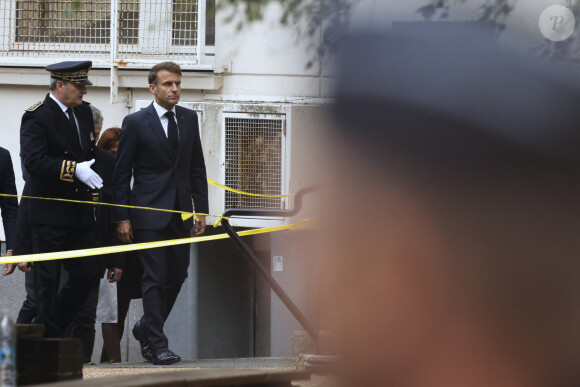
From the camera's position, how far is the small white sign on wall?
11.3 meters

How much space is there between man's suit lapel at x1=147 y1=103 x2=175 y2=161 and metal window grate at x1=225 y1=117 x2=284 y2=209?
3.34 meters

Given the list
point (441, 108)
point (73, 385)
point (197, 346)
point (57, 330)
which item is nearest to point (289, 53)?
point (197, 346)

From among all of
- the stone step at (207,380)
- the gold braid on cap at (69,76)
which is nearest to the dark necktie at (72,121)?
the gold braid on cap at (69,76)

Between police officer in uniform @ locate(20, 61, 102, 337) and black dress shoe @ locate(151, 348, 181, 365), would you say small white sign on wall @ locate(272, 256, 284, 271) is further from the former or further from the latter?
police officer in uniform @ locate(20, 61, 102, 337)

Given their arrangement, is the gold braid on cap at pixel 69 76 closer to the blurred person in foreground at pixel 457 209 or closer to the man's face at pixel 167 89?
the man's face at pixel 167 89

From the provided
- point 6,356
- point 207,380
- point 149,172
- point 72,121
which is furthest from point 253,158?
point 6,356

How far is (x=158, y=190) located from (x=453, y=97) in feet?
10.2

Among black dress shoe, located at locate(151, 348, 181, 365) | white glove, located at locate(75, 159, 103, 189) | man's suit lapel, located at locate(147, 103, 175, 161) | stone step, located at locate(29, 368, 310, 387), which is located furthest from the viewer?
man's suit lapel, located at locate(147, 103, 175, 161)

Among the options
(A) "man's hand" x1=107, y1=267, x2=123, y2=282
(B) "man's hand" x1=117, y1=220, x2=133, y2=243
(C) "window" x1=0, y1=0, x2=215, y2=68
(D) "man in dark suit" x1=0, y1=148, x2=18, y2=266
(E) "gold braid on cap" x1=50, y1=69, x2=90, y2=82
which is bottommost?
(A) "man's hand" x1=107, y1=267, x2=123, y2=282

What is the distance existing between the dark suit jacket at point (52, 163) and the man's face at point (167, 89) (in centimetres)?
61

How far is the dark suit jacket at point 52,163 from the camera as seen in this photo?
7684 millimetres

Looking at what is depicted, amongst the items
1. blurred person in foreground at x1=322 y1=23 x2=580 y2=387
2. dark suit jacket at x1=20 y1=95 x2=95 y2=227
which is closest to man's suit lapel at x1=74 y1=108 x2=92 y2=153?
dark suit jacket at x1=20 y1=95 x2=95 y2=227

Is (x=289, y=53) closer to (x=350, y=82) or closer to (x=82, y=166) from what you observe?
(x=82, y=166)

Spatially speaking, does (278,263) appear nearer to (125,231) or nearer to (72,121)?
(125,231)
